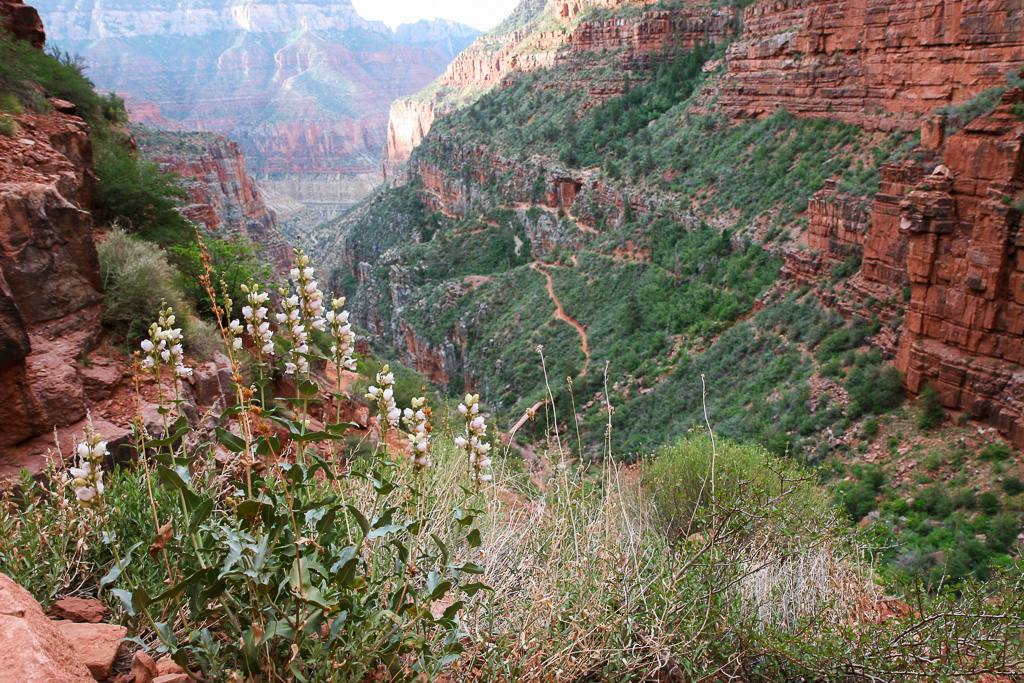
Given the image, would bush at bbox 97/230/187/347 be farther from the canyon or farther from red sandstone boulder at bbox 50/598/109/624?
the canyon

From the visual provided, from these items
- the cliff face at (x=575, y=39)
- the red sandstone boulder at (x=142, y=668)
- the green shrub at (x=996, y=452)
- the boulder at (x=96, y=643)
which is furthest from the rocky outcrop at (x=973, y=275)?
the cliff face at (x=575, y=39)

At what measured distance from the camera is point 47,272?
521 cm

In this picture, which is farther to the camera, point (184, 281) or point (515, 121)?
point (515, 121)

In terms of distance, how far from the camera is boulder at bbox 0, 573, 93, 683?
1818mm

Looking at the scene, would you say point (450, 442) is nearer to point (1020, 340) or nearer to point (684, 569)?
point (684, 569)

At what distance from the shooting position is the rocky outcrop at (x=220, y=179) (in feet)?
162

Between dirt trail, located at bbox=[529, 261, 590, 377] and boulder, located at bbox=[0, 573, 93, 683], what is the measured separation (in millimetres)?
24253

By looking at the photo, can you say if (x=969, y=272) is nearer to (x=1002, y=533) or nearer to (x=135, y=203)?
(x=1002, y=533)

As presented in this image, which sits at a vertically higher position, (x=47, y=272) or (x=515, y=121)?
(x=515, y=121)

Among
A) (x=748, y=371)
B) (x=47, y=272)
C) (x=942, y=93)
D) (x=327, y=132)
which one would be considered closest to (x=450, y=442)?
(x=47, y=272)

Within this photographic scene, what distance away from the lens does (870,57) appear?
24328mm

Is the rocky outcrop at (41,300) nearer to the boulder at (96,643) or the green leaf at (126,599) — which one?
the boulder at (96,643)

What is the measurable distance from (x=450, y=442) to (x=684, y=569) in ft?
10.0

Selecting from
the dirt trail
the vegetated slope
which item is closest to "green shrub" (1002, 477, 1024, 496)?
the vegetated slope
